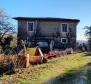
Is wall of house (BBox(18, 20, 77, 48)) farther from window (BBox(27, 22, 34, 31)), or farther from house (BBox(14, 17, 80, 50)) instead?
window (BBox(27, 22, 34, 31))

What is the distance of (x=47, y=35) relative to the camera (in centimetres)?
3997

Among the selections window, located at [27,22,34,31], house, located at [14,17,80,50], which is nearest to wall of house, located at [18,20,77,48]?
house, located at [14,17,80,50]

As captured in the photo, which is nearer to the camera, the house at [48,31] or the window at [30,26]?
the house at [48,31]

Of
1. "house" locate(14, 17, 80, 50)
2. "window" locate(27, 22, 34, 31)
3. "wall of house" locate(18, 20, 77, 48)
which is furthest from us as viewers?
"window" locate(27, 22, 34, 31)

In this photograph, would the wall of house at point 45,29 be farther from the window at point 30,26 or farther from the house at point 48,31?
the window at point 30,26

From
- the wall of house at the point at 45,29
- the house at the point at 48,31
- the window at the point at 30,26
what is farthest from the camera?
the window at the point at 30,26

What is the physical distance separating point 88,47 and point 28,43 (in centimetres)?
1059

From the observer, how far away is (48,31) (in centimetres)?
3978

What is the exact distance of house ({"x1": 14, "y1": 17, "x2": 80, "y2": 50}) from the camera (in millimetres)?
39125

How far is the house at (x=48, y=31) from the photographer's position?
1540 inches

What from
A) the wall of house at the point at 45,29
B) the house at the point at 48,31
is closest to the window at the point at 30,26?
the house at the point at 48,31

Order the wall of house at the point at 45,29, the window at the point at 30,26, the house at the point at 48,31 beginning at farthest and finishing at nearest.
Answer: the window at the point at 30,26
the wall of house at the point at 45,29
the house at the point at 48,31

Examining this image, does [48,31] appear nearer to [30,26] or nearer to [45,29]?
[45,29]

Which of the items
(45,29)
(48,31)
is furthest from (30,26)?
(48,31)
